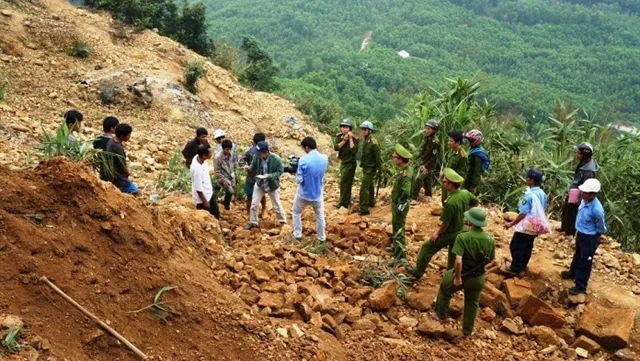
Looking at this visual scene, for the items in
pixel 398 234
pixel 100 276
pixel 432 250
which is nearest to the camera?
pixel 100 276

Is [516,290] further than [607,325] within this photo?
Yes

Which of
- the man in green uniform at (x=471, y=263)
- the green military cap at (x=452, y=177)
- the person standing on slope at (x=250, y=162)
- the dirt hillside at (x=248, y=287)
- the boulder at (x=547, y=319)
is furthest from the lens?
the person standing on slope at (x=250, y=162)

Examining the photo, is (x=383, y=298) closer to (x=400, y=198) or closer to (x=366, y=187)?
(x=400, y=198)

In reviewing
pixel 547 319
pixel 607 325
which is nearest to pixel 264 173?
pixel 547 319

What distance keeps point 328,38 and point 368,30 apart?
871 centimetres

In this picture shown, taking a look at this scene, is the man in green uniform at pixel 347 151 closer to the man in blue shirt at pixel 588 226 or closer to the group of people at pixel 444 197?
the group of people at pixel 444 197

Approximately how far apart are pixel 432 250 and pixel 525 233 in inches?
39.4

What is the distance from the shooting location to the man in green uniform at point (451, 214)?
4.77 metres

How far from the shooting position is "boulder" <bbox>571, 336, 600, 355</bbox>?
487 centimetres

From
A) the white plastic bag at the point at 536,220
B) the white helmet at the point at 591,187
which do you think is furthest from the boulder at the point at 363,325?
the white helmet at the point at 591,187

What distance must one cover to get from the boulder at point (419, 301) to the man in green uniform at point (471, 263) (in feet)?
0.97

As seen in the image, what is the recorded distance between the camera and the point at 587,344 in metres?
4.88

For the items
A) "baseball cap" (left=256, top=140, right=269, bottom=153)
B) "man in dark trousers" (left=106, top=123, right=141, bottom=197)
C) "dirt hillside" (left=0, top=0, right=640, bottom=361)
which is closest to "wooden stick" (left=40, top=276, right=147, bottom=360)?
"dirt hillside" (left=0, top=0, right=640, bottom=361)

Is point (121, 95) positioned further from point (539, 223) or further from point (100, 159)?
point (539, 223)
